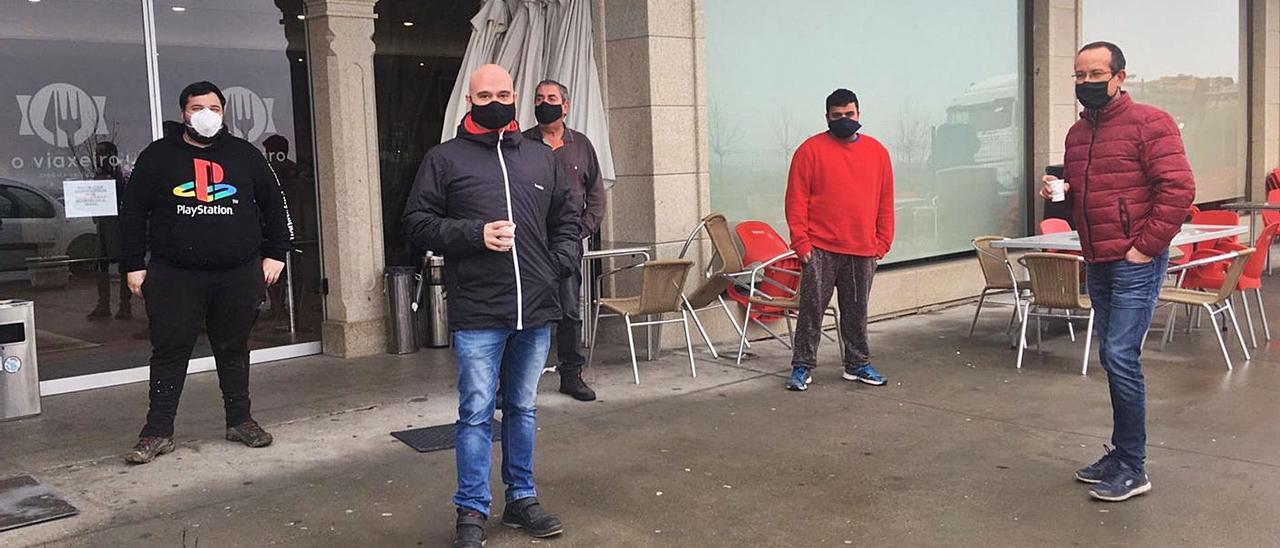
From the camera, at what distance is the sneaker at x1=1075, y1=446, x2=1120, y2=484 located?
17.0 ft

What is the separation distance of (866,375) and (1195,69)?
10.6m

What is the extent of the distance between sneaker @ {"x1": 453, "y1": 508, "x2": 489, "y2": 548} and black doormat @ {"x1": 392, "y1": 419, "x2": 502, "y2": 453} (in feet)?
4.96

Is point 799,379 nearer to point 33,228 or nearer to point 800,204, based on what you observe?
point 800,204

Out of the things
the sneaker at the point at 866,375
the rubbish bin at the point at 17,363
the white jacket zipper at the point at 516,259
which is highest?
the white jacket zipper at the point at 516,259

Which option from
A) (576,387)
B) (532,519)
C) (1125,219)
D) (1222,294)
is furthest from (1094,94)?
(1222,294)

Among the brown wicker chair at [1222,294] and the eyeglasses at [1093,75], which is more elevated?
the eyeglasses at [1093,75]

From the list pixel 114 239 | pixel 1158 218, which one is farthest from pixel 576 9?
pixel 1158 218

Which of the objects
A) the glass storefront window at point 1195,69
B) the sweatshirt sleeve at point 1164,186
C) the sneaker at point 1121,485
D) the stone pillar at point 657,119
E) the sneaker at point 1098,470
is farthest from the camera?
the glass storefront window at point 1195,69

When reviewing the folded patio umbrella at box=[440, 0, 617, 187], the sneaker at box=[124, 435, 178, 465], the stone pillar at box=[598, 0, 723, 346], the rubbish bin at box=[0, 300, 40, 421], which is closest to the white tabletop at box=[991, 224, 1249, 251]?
the stone pillar at box=[598, 0, 723, 346]

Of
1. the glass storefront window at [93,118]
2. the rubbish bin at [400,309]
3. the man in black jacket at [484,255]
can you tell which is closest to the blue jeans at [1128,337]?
the man in black jacket at [484,255]

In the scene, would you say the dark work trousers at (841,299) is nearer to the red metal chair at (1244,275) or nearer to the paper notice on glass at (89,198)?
the red metal chair at (1244,275)

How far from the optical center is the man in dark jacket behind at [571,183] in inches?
277

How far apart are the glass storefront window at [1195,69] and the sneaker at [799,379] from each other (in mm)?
7874

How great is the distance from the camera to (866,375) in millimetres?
7531
